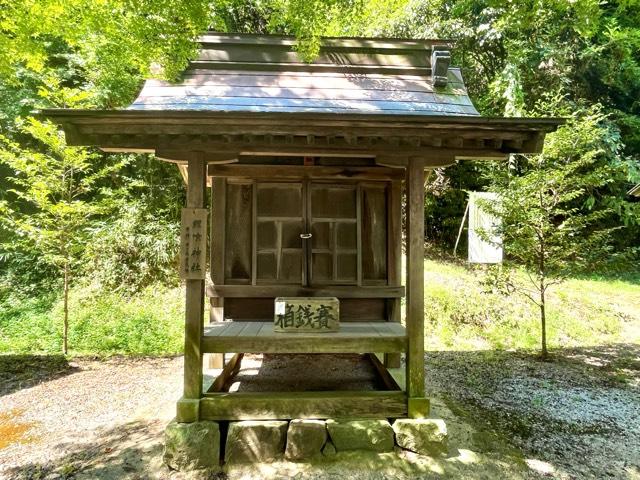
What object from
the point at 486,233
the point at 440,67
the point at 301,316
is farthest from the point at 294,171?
the point at 486,233

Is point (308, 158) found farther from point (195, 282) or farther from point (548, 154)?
point (548, 154)

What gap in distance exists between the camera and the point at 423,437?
3.36 m

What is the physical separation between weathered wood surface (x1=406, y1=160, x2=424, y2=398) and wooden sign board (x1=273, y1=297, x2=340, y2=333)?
2.51 feet

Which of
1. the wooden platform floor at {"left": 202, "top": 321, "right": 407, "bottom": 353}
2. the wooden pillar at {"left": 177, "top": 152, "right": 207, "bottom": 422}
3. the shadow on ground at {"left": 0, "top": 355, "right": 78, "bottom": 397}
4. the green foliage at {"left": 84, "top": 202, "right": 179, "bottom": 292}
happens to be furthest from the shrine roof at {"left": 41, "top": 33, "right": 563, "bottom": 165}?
the green foliage at {"left": 84, "top": 202, "right": 179, "bottom": 292}

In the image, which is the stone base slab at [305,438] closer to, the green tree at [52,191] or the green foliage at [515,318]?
the green foliage at [515,318]

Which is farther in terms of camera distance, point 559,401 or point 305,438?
point 559,401

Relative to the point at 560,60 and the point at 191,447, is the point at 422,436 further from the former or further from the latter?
the point at 560,60

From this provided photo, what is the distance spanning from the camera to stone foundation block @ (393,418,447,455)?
3.34 metres

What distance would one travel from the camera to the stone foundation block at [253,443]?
3.29 m

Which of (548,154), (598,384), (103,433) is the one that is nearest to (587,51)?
(548,154)

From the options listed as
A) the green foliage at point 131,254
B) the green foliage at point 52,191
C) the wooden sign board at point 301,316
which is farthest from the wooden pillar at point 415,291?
the green foliage at point 131,254

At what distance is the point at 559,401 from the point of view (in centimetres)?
456

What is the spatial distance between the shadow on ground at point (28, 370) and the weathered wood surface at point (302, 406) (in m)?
3.87

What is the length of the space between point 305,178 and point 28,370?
5598mm
